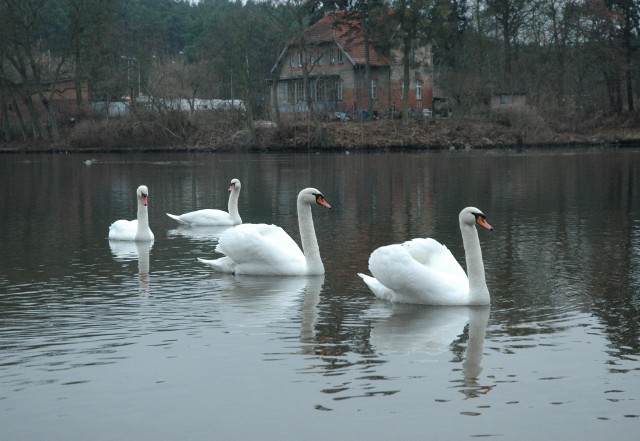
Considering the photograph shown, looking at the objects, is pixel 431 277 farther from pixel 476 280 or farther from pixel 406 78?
pixel 406 78

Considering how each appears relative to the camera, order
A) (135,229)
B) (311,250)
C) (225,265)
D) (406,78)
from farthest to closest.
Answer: (406,78)
(135,229)
(225,265)
(311,250)

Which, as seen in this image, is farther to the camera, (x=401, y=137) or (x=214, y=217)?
(x=401, y=137)

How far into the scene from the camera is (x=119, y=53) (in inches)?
2635

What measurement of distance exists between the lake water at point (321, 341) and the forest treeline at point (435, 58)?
4085 centimetres

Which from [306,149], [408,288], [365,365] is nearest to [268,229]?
[408,288]

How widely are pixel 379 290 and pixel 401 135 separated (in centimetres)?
4630

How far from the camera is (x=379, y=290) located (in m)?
10.8

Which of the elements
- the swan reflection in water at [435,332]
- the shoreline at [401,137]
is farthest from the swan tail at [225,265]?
the shoreline at [401,137]

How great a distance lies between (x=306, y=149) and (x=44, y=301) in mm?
44880

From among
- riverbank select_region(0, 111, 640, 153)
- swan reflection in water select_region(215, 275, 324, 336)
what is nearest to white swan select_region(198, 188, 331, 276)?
swan reflection in water select_region(215, 275, 324, 336)

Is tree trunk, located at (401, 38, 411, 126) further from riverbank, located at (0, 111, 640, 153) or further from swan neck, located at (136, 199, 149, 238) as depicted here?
swan neck, located at (136, 199, 149, 238)

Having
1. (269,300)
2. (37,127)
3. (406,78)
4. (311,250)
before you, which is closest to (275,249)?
(311,250)

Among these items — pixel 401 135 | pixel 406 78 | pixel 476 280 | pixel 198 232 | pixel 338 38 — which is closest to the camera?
pixel 476 280

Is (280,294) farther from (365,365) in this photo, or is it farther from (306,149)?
(306,149)
